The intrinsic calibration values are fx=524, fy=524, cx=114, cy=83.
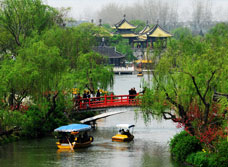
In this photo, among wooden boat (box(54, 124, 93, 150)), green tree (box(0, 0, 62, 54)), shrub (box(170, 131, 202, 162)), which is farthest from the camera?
green tree (box(0, 0, 62, 54))

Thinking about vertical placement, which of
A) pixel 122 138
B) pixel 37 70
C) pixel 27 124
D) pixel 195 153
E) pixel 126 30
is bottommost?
pixel 195 153

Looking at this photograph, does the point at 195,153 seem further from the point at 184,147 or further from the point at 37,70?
the point at 37,70

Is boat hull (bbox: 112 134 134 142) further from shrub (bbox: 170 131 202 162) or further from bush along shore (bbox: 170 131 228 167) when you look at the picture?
shrub (bbox: 170 131 202 162)

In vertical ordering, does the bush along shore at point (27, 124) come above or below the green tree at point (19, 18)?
below

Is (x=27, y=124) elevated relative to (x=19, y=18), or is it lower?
lower

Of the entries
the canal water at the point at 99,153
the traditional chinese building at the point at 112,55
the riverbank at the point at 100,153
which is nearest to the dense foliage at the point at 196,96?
the canal water at the point at 99,153

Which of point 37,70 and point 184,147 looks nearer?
A: point 184,147

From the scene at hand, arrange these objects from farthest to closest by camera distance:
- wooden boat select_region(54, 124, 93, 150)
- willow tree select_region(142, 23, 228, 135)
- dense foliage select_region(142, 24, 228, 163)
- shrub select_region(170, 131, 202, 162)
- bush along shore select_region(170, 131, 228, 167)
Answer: wooden boat select_region(54, 124, 93, 150), willow tree select_region(142, 23, 228, 135), shrub select_region(170, 131, 202, 162), dense foliage select_region(142, 24, 228, 163), bush along shore select_region(170, 131, 228, 167)

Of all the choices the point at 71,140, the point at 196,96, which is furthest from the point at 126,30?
the point at 196,96

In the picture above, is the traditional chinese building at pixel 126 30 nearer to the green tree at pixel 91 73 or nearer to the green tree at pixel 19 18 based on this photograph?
the green tree at pixel 91 73

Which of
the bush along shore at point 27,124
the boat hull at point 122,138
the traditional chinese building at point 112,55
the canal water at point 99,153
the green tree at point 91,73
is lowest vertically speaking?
the canal water at point 99,153

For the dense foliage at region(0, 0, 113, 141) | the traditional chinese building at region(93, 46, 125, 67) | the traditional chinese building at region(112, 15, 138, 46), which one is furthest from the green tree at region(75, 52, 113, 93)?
the traditional chinese building at region(112, 15, 138, 46)

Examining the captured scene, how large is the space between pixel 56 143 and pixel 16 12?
13172mm

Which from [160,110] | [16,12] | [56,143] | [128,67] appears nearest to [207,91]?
[160,110]
